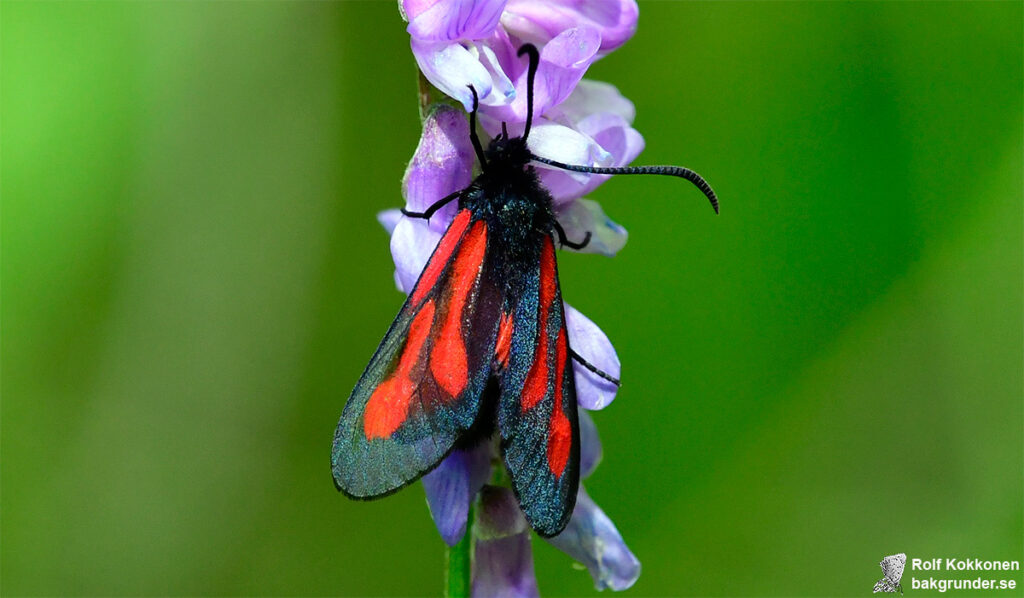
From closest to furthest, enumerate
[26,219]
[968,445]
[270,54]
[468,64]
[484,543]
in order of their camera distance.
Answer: [468,64]
[484,543]
[26,219]
[968,445]
[270,54]

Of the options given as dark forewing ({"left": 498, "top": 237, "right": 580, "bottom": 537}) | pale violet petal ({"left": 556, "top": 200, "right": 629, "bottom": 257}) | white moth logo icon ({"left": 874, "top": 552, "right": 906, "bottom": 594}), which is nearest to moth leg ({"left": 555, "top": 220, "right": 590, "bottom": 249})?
pale violet petal ({"left": 556, "top": 200, "right": 629, "bottom": 257})

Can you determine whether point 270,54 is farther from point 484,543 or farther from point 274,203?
point 484,543

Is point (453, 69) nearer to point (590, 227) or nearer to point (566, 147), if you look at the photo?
point (566, 147)

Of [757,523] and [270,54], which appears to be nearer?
[757,523]

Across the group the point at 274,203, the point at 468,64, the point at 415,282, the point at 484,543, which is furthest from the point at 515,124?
the point at 274,203

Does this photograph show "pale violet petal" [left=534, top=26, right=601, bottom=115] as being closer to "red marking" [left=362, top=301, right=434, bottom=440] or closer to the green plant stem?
"red marking" [left=362, top=301, right=434, bottom=440]

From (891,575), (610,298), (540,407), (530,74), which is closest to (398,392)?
(540,407)

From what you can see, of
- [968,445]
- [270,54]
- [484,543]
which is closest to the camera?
[484,543]
